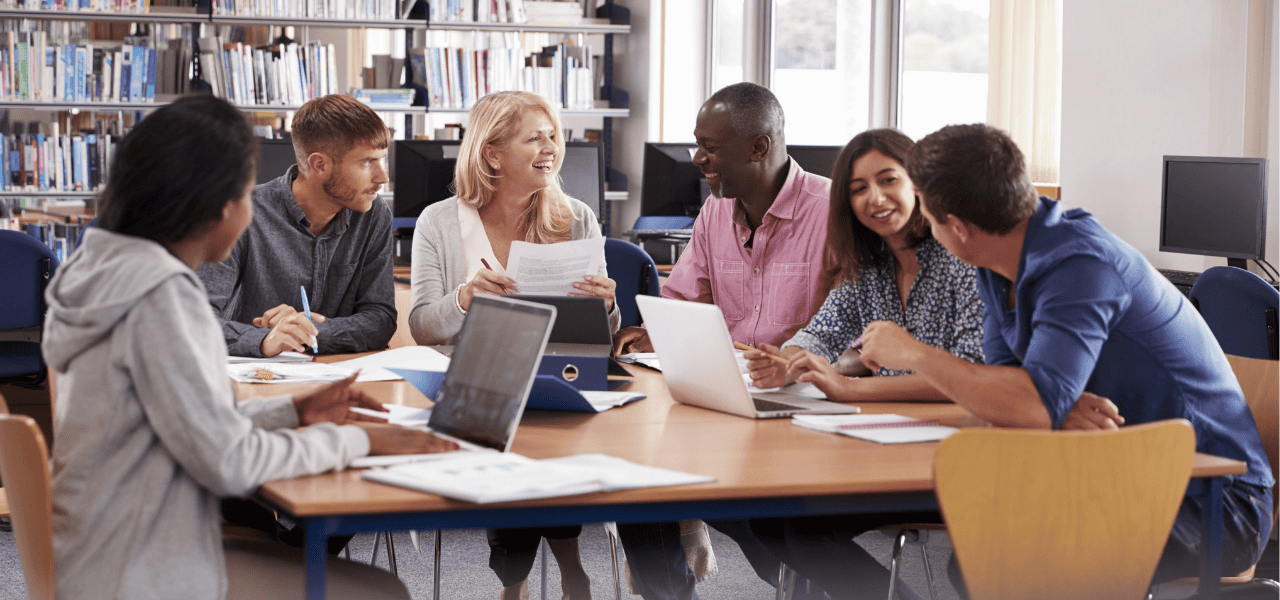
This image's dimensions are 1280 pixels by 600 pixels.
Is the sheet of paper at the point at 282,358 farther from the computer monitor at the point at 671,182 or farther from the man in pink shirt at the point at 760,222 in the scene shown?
the computer monitor at the point at 671,182

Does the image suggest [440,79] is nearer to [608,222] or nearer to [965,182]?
[608,222]

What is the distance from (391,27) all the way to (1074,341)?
466 centimetres

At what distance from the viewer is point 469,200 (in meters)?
2.73

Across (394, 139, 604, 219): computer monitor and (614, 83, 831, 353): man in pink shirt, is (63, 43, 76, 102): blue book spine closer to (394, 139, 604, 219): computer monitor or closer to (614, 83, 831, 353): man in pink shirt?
(394, 139, 604, 219): computer monitor

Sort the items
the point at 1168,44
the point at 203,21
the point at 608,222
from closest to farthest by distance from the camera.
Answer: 1. the point at 1168,44
2. the point at 203,21
3. the point at 608,222

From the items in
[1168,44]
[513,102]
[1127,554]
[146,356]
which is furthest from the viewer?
[1168,44]

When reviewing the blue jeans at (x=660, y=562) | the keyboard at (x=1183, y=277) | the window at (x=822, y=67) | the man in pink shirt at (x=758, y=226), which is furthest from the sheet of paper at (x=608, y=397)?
the window at (x=822, y=67)

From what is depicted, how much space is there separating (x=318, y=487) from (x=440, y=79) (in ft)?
15.1

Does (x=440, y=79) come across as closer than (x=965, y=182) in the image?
No

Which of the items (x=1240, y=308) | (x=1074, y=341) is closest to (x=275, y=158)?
(x=1240, y=308)

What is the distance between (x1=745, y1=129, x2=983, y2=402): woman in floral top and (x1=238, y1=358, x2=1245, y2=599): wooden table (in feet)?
0.94

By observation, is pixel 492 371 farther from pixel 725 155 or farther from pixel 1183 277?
pixel 1183 277

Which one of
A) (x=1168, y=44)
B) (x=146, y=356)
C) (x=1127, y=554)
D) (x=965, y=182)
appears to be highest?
(x=1168, y=44)

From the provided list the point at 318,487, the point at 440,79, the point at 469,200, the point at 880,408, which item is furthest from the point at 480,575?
the point at 440,79
